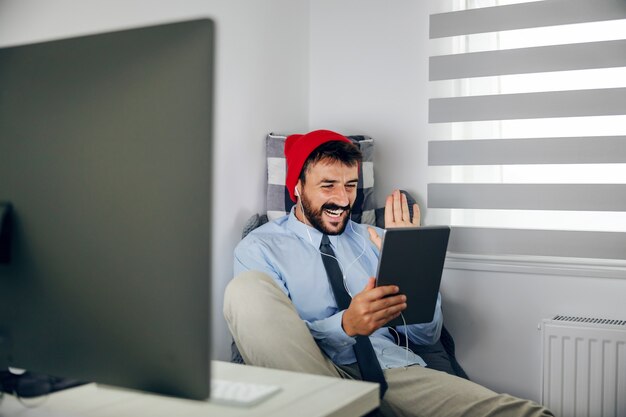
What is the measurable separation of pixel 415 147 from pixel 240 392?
7.06ft

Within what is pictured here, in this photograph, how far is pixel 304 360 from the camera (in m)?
1.89

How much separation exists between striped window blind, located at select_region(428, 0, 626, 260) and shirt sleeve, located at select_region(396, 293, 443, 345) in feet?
1.95

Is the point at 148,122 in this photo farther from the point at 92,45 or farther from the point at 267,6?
the point at 267,6

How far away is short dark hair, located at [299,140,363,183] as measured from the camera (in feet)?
8.24

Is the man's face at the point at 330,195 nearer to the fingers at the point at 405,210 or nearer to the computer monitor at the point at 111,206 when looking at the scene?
the fingers at the point at 405,210

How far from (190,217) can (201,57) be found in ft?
0.55

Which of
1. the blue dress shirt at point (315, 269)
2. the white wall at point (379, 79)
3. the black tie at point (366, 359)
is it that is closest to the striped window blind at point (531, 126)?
the white wall at point (379, 79)

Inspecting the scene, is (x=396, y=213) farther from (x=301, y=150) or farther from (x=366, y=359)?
(x=366, y=359)

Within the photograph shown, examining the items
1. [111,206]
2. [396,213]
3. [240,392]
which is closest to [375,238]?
[396,213]

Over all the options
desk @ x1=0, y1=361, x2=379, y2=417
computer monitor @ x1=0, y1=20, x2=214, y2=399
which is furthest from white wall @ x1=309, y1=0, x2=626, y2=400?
computer monitor @ x1=0, y1=20, x2=214, y2=399

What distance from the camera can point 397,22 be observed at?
308 centimetres

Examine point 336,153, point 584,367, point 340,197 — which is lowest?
point 584,367

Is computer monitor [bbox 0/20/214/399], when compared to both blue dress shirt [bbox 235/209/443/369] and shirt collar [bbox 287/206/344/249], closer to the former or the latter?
blue dress shirt [bbox 235/209/443/369]

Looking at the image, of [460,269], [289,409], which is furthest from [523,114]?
[289,409]
